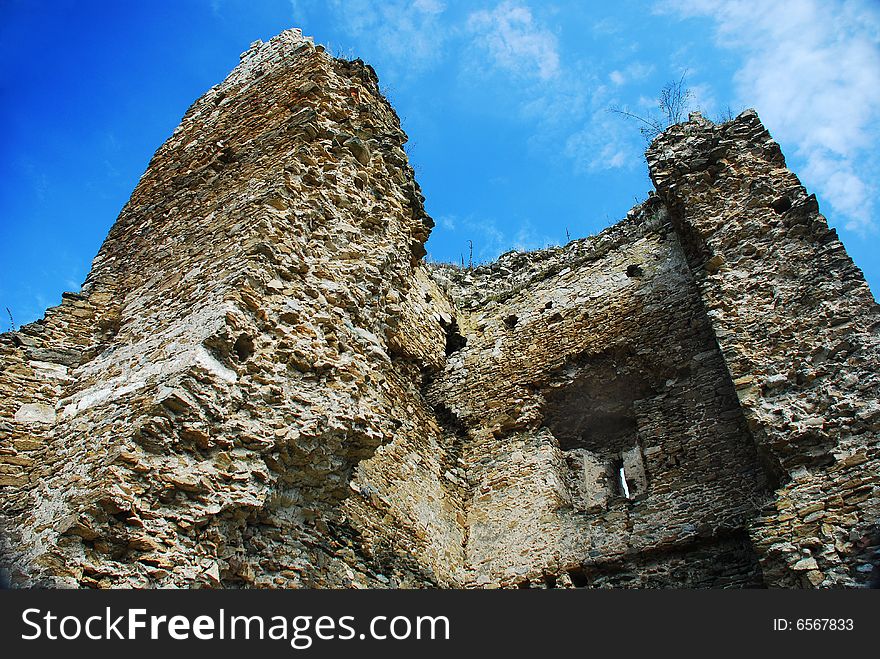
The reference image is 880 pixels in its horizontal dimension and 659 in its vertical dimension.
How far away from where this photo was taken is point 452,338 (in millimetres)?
10172

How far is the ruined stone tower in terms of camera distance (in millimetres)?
4430

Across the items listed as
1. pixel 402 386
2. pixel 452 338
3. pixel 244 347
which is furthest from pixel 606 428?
pixel 244 347

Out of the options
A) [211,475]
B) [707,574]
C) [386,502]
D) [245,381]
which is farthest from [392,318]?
[707,574]

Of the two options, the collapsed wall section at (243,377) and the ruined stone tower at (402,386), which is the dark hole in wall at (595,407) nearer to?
the ruined stone tower at (402,386)

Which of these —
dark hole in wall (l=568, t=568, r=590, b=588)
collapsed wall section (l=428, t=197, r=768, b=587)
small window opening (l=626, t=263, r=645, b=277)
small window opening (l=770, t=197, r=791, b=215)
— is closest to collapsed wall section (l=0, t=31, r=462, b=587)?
collapsed wall section (l=428, t=197, r=768, b=587)

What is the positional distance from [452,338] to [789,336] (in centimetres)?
487

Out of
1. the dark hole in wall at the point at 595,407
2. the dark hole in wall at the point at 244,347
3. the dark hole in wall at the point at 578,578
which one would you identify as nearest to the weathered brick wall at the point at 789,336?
the dark hole in wall at the point at 595,407

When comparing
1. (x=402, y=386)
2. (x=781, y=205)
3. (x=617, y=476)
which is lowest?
(x=617, y=476)

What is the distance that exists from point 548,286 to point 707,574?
483 centimetres

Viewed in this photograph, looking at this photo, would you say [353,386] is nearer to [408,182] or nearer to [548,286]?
[408,182]

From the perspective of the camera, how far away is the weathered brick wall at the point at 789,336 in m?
4.96

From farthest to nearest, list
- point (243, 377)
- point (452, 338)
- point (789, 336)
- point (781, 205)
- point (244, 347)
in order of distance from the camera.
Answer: point (452, 338) < point (781, 205) < point (789, 336) < point (244, 347) < point (243, 377)

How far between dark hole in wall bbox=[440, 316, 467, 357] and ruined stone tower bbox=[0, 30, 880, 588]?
0.03 meters

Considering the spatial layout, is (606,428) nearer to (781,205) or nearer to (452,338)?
(452,338)
